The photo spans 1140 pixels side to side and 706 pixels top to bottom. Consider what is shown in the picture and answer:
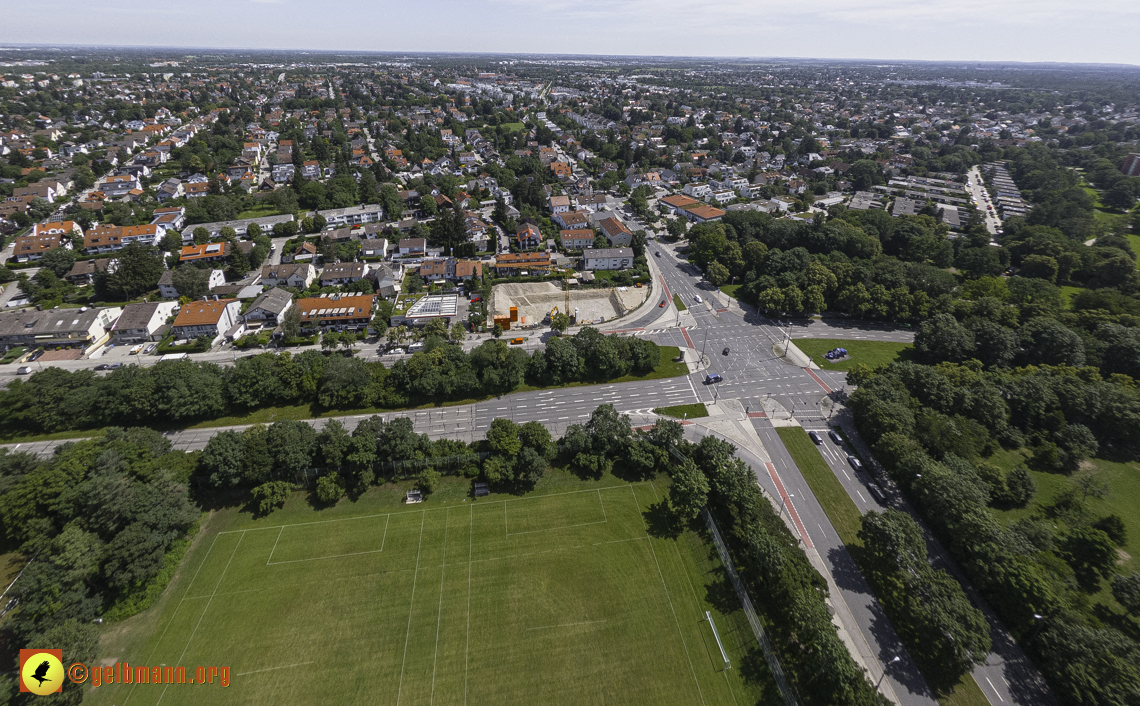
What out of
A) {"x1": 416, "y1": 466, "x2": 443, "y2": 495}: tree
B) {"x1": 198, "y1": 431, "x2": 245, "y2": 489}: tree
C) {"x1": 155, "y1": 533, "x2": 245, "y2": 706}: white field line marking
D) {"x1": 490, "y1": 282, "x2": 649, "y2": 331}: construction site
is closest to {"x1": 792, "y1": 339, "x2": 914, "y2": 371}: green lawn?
{"x1": 490, "y1": 282, "x2": 649, "y2": 331}: construction site

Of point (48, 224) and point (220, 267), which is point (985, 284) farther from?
point (48, 224)

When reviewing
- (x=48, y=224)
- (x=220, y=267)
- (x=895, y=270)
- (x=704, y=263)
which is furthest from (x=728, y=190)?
(x=48, y=224)

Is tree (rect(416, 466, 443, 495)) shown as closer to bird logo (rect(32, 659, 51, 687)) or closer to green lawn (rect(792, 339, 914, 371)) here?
bird logo (rect(32, 659, 51, 687))

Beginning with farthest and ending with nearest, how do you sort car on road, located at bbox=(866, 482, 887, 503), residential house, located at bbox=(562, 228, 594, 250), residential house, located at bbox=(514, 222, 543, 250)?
residential house, located at bbox=(562, 228, 594, 250) → residential house, located at bbox=(514, 222, 543, 250) → car on road, located at bbox=(866, 482, 887, 503)

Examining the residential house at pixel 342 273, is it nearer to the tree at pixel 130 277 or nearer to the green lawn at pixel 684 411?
the tree at pixel 130 277

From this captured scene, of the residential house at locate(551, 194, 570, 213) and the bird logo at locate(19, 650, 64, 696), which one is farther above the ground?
the residential house at locate(551, 194, 570, 213)

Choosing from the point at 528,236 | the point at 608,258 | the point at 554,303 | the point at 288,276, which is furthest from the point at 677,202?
the point at 288,276
